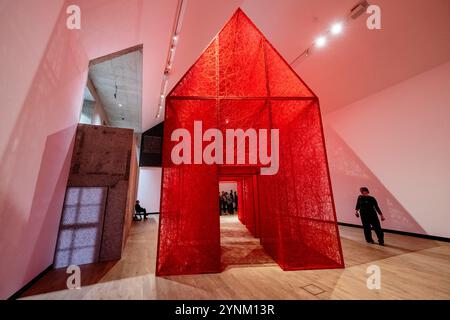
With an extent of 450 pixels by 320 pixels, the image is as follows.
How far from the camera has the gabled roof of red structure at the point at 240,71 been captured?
3150mm

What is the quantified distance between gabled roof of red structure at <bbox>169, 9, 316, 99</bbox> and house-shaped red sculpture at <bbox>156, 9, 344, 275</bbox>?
0.05ft

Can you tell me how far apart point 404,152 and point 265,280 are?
188 inches

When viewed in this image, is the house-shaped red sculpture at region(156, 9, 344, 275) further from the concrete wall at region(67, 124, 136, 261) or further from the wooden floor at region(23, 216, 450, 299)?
the concrete wall at region(67, 124, 136, 261)

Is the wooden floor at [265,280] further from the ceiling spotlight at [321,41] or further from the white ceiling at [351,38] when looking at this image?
the ceiling spotlight at [321,41]

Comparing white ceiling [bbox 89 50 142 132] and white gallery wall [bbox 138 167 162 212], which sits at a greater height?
white ceiling [bbox 89 50 142 132]

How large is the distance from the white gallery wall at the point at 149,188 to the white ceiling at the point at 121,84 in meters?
2.83

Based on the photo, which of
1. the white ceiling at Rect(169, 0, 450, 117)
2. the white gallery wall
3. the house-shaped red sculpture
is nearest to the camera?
the house-shaped red sculpture

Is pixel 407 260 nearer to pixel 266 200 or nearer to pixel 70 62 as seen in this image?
pixel 266 200

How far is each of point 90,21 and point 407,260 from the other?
6.23m

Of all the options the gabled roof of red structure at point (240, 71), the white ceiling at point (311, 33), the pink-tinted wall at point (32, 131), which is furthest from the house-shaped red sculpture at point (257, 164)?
the pink-tinted wall at point (32, 131)

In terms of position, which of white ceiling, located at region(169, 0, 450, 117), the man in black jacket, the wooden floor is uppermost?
white ceiling, located at region(169, 0, 450, 117)

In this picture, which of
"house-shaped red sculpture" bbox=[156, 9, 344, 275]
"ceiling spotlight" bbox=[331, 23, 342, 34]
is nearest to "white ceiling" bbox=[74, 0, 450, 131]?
"ceiling spotlight" bbox=[331, 23, 342, 34]

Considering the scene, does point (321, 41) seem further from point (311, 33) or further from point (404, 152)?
point (404, 152)

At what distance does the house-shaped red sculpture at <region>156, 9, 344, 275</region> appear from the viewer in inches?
109
